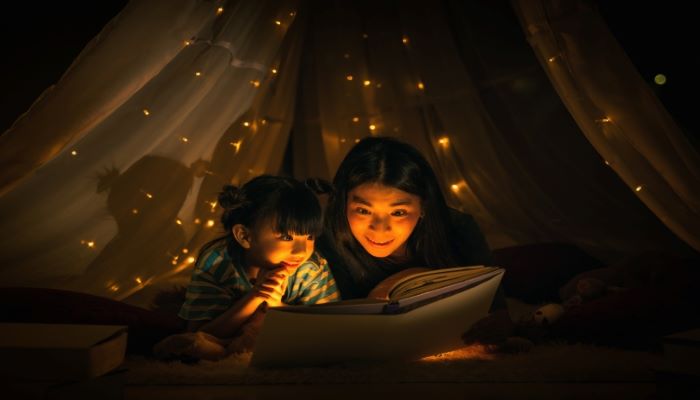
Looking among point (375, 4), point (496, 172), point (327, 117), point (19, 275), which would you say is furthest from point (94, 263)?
point (496, 172)

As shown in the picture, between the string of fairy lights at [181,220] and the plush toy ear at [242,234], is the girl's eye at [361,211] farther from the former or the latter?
the string of fairy lights at [181,220]

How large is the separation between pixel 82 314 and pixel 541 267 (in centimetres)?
166

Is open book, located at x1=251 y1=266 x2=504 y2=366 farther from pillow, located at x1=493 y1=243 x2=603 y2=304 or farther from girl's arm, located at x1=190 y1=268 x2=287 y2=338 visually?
pillow, located at x1=493 y1=243 x2=603 y2=304

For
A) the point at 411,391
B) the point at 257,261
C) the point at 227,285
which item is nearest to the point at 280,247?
the point at 257,261

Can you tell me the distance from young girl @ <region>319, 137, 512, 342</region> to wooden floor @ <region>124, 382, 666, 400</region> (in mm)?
471

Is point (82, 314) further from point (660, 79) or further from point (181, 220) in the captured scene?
point (660, 79)

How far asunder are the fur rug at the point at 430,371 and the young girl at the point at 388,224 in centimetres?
32

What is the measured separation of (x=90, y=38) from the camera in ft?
9.41

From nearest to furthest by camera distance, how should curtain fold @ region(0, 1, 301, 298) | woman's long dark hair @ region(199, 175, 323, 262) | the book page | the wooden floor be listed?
the wooden floor, the book page, woman's long dark hair @ region(199, 175, 323, 262), curtain fold @ region(0, 1, 301, 298)

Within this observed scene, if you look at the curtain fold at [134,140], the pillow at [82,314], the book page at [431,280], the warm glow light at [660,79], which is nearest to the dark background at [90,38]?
the warm glow light at [660,79]

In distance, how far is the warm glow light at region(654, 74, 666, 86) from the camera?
297cm

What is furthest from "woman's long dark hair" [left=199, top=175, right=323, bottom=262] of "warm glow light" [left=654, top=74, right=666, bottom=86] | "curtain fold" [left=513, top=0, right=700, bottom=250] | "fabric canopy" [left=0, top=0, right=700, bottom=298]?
"warm glow light" [left=654, top=74, right=666, bottom=86]

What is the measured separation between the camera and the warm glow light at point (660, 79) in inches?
117

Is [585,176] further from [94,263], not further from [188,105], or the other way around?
[94,263]
